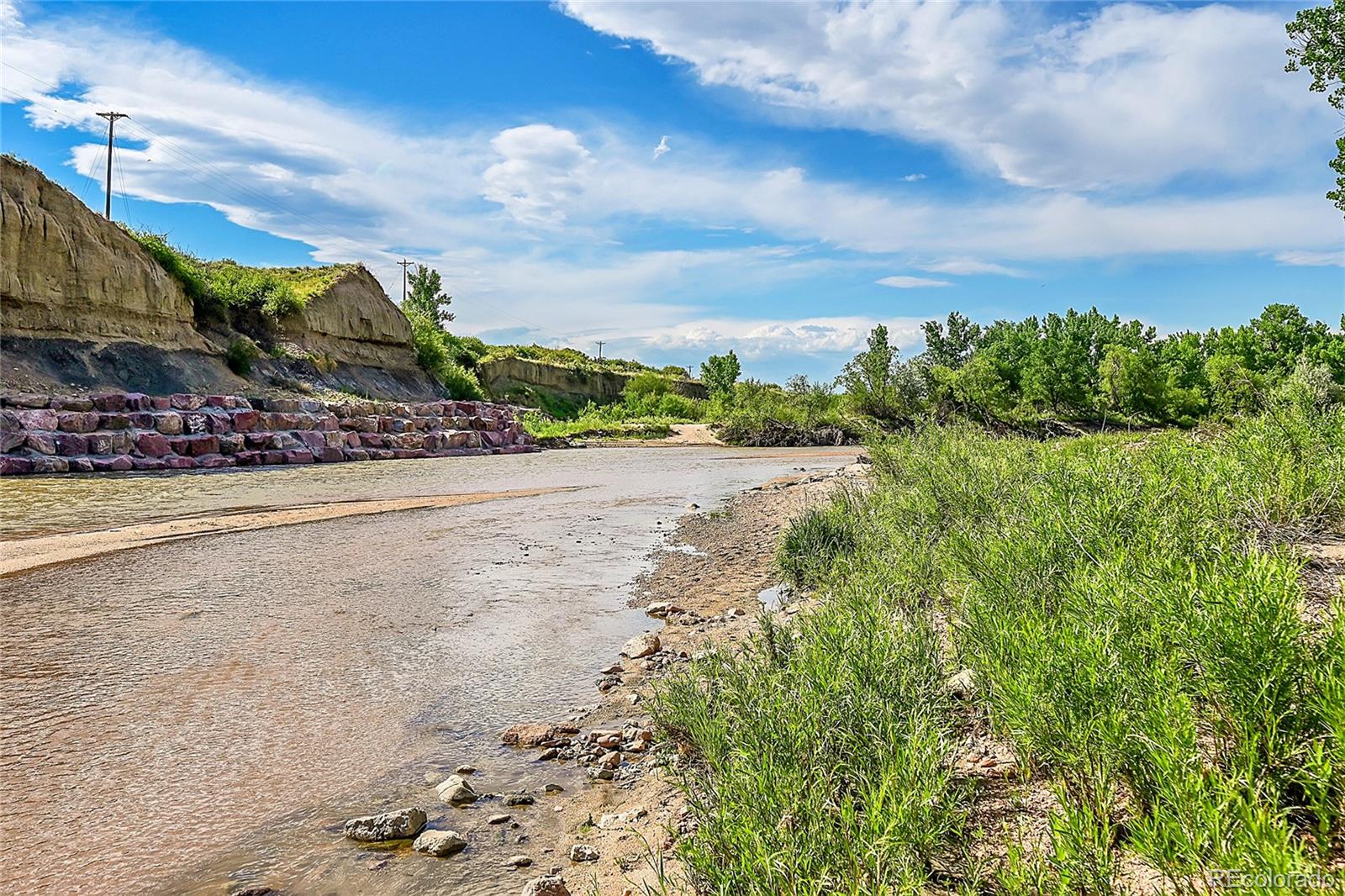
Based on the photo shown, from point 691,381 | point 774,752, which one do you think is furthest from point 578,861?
point 691,381

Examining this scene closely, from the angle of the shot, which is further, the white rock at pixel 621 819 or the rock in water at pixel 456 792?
the rock in water at pixel 456 792

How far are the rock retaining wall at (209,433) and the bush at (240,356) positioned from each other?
10.4ft

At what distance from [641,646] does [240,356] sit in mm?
31960

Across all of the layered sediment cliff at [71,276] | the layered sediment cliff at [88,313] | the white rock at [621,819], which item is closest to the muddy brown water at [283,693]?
the white rock at [621,819]

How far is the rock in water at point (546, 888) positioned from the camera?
9.26 ft

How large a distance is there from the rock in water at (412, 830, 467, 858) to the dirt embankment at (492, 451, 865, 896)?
348mm

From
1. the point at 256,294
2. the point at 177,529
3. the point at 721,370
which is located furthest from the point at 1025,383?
the point at 177,529

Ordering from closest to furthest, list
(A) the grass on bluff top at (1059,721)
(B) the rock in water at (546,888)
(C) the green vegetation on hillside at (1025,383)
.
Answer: (A) the grass on bluff top at (1059,721) < (B) the rock in water at (546,888) < (C) the green vegetation on hillside at (1025,383)

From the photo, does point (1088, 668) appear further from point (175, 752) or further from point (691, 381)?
point (691, 381)

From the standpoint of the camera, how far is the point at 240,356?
1246 inches

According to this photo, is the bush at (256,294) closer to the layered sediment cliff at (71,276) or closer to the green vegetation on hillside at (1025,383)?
the layered sediment cliff at (71,276)

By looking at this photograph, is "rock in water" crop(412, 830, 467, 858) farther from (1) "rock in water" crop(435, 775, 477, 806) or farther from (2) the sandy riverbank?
(2) the sandy riverbank

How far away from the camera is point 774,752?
9.77ft

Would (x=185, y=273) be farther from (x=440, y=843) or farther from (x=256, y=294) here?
(x=440, y=843)
